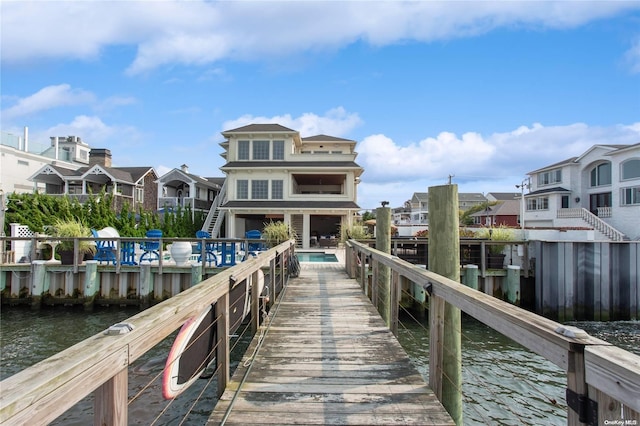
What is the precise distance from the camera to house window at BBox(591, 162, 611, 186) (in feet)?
99.9

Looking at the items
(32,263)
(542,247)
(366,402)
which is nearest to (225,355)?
(366,402)

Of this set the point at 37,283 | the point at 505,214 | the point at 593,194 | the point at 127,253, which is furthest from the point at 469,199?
the point at 37,283

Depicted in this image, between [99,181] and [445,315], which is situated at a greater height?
[99,181]

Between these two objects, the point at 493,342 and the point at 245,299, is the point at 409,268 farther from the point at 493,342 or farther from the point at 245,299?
the point at 493,342

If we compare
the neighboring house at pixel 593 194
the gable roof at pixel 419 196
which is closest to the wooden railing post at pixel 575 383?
the neighboring house at pixel 593 194

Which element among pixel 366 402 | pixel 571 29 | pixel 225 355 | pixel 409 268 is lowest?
pixel 366 402

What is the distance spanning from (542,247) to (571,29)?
7032 mm

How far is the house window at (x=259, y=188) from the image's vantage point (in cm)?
2291

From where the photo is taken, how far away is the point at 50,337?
8.63 meters

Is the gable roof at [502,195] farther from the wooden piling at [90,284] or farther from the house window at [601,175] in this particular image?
the wooden piling at [90,284]

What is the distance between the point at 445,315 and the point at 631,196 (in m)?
33.7

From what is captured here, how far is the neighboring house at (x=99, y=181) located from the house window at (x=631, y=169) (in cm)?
3855

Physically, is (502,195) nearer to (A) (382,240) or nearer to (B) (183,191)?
(B) (183,191)

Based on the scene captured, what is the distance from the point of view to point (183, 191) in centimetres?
2973
